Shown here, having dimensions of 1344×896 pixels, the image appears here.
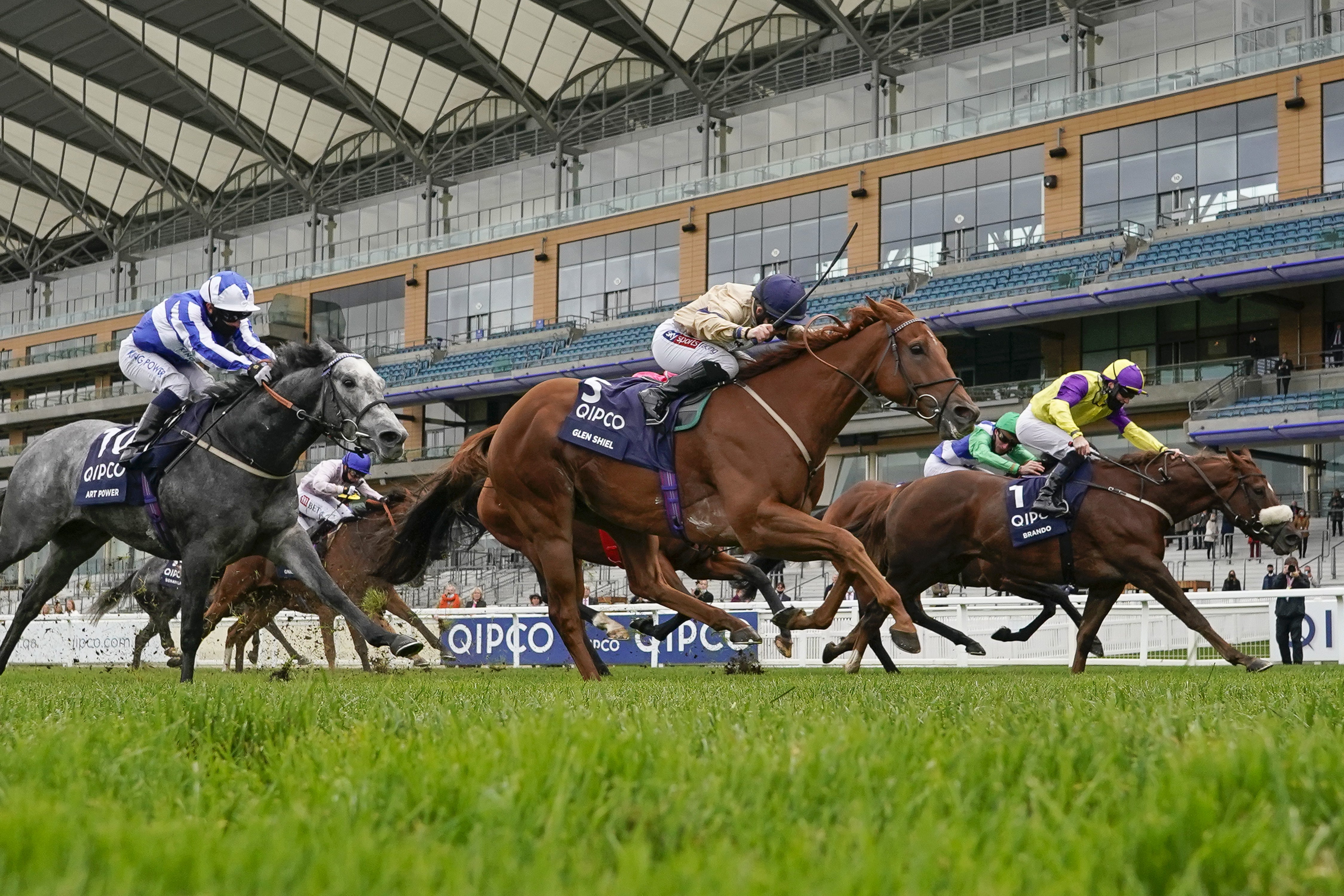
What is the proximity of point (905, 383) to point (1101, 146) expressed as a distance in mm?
36856

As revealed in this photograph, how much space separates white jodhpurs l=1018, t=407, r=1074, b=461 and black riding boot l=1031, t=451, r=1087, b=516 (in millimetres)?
185

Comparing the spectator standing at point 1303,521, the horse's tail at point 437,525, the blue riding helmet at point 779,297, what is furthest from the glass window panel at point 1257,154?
the blue riding helmet at point 779,297

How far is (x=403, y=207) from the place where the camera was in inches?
2472

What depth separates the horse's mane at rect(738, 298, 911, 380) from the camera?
344 inches

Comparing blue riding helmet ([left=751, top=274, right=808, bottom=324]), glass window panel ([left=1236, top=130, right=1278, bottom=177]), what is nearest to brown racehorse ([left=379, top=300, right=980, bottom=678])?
blue riding helmet ([left=751, top=274, right=808, bottom=324])

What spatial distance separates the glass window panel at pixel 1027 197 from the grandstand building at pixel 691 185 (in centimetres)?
9

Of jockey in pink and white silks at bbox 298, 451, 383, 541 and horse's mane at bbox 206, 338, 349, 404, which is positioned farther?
jockey in pink and white silks at bbox 298, 451, 383, 541

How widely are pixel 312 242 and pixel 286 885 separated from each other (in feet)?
219

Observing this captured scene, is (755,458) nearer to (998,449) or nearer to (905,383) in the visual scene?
(905,383)

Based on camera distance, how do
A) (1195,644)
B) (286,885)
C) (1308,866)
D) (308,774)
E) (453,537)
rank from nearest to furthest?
(286,885), (1308,866), (308,774), (453,537), (1195,644)

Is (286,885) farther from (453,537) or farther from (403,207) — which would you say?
(403,207)

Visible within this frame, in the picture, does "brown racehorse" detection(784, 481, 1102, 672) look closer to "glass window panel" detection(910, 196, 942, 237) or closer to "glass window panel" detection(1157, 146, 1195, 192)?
"glass window panel" detection(1157, 146, 1195, 192)

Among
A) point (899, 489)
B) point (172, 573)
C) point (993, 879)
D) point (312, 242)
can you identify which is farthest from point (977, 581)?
point (312, 242)

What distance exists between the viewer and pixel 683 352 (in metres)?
9.30
